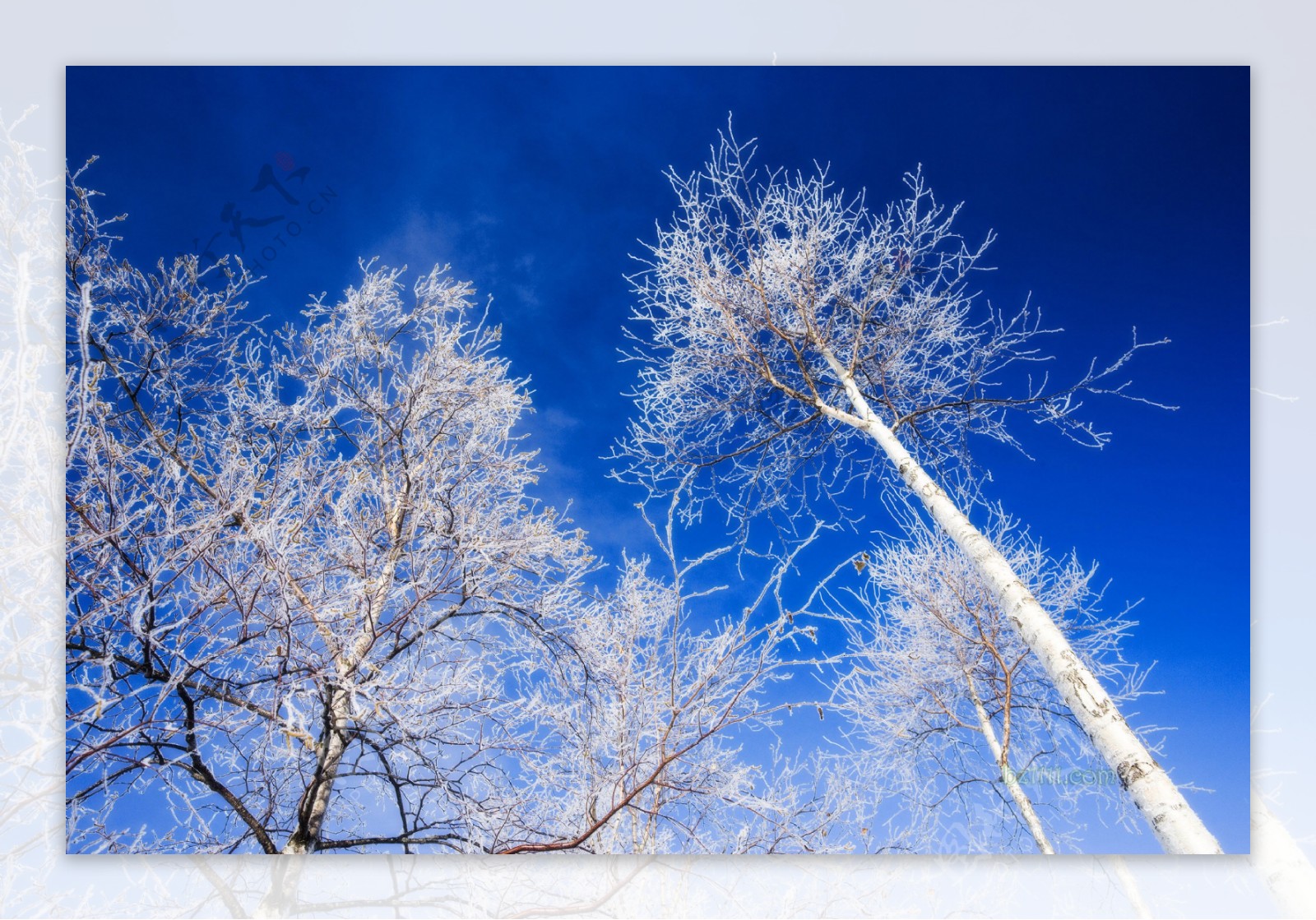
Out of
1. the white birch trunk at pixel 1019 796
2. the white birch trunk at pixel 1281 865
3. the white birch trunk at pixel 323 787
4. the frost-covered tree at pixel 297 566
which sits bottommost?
the white birch trunk at pixel 1281 865

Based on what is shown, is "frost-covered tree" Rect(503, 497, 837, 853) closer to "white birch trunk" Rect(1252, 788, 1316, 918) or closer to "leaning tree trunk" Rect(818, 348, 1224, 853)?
"leaning tree trunk" Rect(818, 348, 1224, 853)

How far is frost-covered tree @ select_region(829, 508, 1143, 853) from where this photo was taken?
→ 2.86m

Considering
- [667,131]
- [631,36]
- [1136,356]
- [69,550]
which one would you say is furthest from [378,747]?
[1136,356]

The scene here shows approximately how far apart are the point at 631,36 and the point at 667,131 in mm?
362

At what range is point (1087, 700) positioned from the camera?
2.74m

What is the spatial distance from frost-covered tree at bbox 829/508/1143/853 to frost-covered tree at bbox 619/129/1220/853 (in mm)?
104

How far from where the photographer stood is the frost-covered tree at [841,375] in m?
3.00

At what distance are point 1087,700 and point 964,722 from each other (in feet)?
1.27

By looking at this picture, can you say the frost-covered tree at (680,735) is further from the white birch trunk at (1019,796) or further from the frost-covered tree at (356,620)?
the white birch trunk at (1019,796)

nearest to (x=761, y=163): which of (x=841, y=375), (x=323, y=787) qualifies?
(x=841, y=375)

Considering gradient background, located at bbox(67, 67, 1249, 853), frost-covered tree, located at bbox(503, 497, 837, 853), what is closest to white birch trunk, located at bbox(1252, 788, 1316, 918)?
gradient background, located at bbox(67, 67, 1249, 853)

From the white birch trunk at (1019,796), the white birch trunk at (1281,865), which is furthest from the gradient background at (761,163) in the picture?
the white birch trunk at (1019,796)

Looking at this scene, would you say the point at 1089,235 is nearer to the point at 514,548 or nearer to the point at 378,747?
the point at 514,548

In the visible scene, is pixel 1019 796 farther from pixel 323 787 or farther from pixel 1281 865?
pixel 323 787
